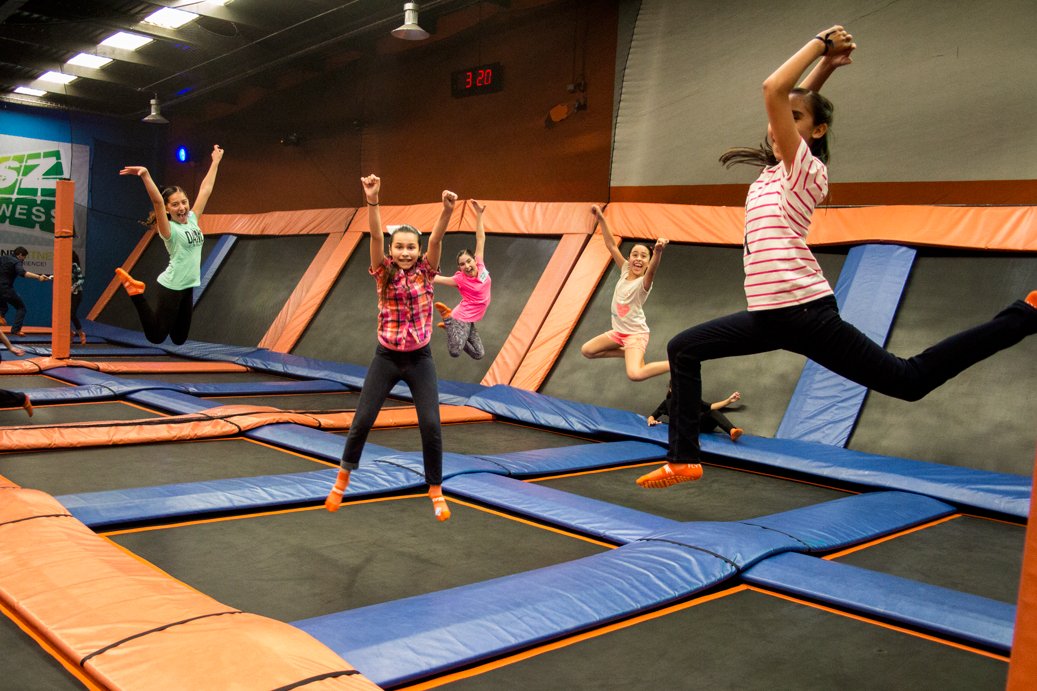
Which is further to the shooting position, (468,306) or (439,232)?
(468,306)

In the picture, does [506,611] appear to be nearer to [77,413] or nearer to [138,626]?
[138,626]

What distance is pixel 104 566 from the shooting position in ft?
7.55

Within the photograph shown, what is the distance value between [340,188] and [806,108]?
8.19 metres

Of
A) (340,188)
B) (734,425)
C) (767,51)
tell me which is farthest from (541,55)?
(734,425)

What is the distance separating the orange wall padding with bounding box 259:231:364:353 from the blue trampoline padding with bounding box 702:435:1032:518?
502cm

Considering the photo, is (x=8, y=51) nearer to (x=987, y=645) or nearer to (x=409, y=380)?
(x=409, y=380)

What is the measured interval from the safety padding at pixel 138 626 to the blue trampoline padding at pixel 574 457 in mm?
2143

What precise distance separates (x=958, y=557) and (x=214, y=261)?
921 cm

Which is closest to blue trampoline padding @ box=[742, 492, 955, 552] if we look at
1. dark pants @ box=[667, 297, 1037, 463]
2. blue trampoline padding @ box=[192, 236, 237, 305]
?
dark pants @ box=[667, 297, 1037, 463]

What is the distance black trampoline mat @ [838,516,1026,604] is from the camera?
2.90 metres

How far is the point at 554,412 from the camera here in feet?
18.8

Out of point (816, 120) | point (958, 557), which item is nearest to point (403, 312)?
point (816, 120)

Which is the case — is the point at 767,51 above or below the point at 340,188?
above

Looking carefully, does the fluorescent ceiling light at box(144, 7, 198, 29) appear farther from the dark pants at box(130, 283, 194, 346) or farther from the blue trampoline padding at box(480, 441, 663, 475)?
the blue trampoline padding at box(480, 441, 663, 475)
